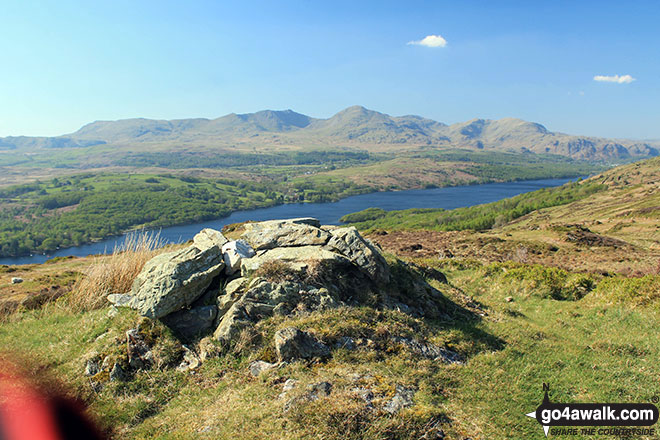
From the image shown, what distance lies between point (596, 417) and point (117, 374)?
1128cm

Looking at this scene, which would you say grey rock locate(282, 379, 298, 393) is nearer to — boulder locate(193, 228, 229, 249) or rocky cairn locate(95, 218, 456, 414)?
rocky cairn locate(95, 218, 456, 414)

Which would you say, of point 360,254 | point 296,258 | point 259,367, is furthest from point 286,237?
point 259,367

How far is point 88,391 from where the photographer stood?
7.99 meters

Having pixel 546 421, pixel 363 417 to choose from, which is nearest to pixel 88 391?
pixel 363 417

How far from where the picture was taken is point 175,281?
32.7 ft

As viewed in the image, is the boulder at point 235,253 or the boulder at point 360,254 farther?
the boulder at point 360,254

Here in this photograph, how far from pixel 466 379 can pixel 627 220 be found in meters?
67.3

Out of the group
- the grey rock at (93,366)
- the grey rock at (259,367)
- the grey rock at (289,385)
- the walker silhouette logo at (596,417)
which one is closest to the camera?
the walker silhouette logo at (596,417)

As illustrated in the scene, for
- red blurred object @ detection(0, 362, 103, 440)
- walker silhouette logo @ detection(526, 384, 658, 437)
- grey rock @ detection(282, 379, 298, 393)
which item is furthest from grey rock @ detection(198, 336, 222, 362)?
walker silhouette logo @ detection(526, 384, 658, 437)

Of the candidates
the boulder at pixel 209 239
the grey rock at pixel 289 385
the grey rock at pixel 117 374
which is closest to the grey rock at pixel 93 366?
the grey rock at pixel 117 374

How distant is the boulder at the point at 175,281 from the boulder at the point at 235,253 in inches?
14.1

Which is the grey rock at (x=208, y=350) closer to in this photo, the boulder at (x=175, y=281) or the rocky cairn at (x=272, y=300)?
the rocky cairn at (x=272, y=300)

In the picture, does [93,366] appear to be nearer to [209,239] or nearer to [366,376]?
[209,239]

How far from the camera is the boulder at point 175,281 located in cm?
970
